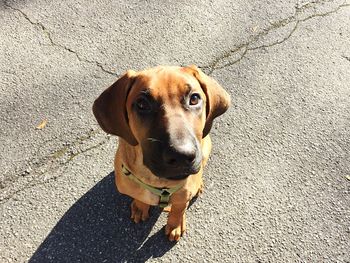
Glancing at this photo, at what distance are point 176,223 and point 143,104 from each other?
127 centimetres

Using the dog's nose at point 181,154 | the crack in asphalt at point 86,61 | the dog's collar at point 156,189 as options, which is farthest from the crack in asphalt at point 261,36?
the dog's nose at point 181,154

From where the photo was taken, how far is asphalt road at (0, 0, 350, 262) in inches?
134

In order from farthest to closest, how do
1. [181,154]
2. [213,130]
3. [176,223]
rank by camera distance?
[213,130], [176,223], [181,154]

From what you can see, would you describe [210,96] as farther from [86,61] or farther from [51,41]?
[51,41]

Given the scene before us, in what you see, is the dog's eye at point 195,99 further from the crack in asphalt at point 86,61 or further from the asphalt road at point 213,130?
the crack in asphalt at point 86,61

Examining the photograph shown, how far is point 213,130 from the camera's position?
4090 millimetres

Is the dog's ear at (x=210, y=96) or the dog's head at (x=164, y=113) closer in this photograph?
the dog's head at (x=164, y=113)

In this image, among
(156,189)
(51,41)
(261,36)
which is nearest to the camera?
(156,189)

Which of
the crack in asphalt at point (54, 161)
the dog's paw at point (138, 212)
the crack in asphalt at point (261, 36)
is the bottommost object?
the dog's paw at point (138, 212)

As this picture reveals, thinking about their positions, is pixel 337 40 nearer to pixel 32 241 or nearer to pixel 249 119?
pixel 249 119

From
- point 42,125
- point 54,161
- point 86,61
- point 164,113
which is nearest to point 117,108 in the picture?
point 164,113

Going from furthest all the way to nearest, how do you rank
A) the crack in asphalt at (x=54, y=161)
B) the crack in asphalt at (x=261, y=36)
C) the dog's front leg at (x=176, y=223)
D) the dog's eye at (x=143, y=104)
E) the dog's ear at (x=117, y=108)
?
the crack in asphalt at (x=261, y=36) → the crack in asphalt at (x=54, y=161) → the dog's front leg at (x=176, y=223) → the dog's ear at (x=117, y=108) → the dog's eye at (x=143, y=104)

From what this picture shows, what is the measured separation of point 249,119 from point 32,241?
2424mm

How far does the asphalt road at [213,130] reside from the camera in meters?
3.41
